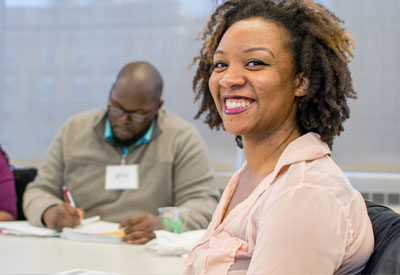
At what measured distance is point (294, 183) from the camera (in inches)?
40.9

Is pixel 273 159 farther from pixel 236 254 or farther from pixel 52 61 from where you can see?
pixel 52 61

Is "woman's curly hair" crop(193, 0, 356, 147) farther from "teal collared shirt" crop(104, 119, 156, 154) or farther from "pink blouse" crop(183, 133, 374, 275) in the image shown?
"teal collared shirt" crop(104, 119, 156, 154)

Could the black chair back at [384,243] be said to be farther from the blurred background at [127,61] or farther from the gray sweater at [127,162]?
the blurred background at [127,61]

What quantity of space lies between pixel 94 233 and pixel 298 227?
4.89 ft

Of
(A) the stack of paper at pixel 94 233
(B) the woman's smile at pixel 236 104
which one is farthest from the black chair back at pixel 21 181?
(B) the woman's smile at pixel 236 104

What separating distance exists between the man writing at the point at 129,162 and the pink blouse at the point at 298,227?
1523 mm

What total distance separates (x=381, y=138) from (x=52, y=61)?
238 cm

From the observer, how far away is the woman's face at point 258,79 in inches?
48.4

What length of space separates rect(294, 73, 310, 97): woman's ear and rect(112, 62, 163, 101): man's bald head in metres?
1.64

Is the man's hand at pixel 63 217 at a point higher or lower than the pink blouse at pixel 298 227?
lower

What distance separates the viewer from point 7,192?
2965 millimetres

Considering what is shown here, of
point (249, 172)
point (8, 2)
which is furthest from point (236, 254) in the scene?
point (8, 2)

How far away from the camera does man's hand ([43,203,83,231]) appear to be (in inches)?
94.9

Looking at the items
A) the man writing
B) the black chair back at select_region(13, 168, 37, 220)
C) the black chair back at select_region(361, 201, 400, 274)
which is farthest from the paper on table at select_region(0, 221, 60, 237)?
the black chair back at select_region(361, 201, 400, 274)
